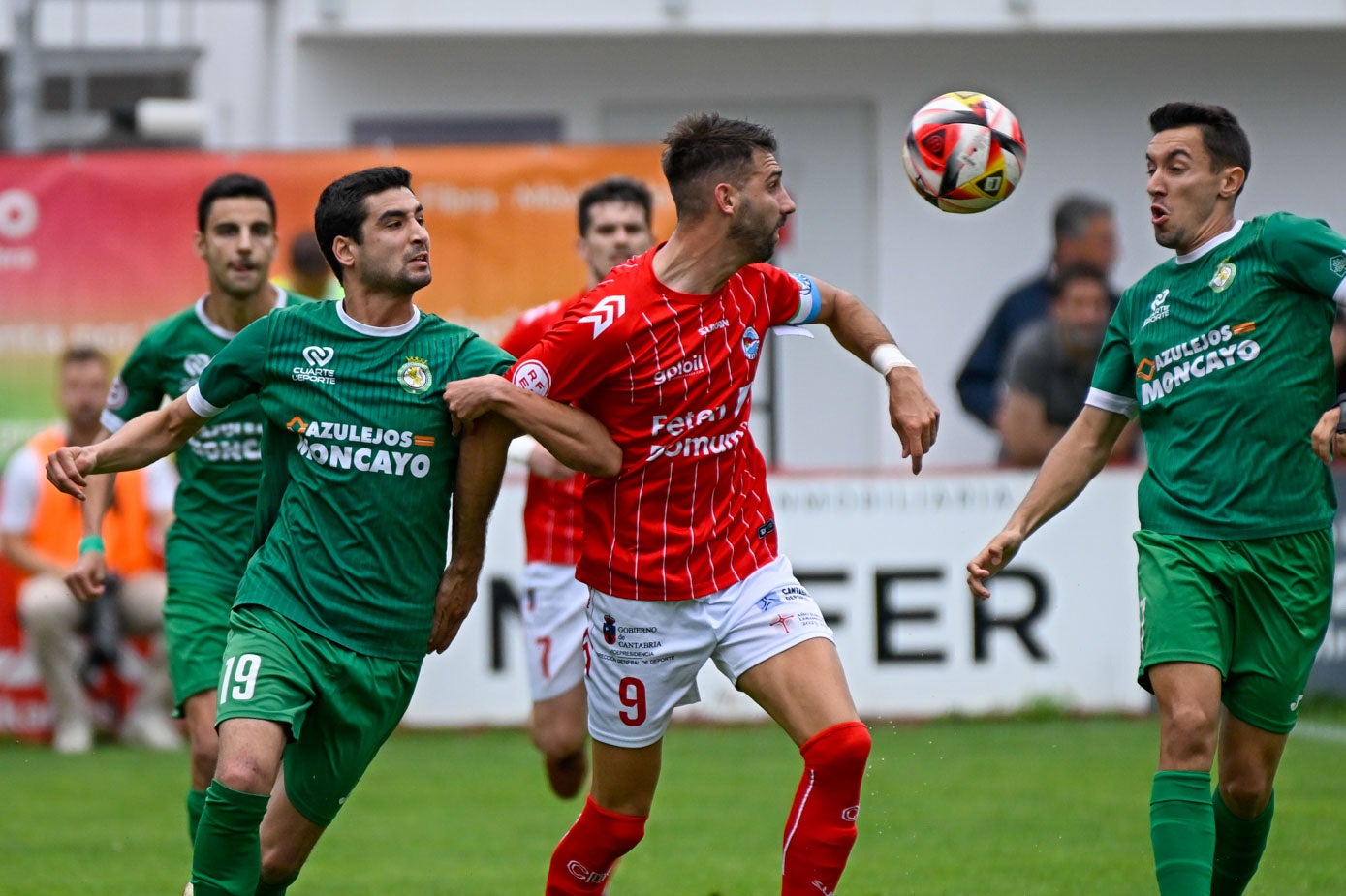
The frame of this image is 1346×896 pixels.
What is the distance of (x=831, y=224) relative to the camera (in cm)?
1558

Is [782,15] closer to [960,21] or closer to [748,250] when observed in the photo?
[960,21]

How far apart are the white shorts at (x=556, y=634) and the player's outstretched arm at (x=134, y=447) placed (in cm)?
221

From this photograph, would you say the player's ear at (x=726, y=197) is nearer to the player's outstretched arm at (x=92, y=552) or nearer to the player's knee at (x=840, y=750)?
the player's knee at (x=840, y=750)

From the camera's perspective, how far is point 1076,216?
46.5 feet

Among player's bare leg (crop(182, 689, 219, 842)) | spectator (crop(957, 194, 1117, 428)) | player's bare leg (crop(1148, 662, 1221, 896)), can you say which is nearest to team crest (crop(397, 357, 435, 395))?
player's bare leg (crop(182, 689, 219, 842))

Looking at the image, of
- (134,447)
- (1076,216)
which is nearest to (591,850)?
(134,447)

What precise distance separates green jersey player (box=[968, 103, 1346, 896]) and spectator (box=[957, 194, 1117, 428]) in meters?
7.70

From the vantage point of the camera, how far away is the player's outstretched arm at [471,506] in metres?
5.91

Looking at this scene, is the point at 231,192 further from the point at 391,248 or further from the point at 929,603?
the point at 929,603

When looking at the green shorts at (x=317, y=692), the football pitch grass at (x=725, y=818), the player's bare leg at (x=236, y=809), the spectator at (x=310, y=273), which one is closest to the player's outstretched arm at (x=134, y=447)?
the green shorts at (x=317, y=692)

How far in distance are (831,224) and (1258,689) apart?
984cm

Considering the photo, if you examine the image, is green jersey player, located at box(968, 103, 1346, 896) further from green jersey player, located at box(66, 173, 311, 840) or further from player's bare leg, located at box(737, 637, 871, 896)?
green jersey player, located at box(66, 173, 311, 840)

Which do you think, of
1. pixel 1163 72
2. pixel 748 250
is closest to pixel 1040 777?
pixel 748 250

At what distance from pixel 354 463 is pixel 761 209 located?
1.44m
